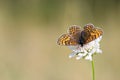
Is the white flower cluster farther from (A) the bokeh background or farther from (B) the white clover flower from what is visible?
(A) the bokeh background

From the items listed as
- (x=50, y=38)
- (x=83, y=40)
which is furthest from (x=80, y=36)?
(x=50, y=38)

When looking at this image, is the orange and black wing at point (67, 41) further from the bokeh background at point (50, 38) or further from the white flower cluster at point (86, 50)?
the bokeh background at point (50, 38)

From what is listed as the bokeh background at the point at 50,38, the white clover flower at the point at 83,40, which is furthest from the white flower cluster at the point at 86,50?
the bokeh background at the point at 50,38

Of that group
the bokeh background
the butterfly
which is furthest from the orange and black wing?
the bokeh background

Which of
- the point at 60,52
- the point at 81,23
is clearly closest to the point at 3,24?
the point at 81,23

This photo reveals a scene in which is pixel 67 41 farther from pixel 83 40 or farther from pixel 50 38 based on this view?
pixel 50 38

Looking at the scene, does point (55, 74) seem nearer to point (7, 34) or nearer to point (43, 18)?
point (7, 34)
